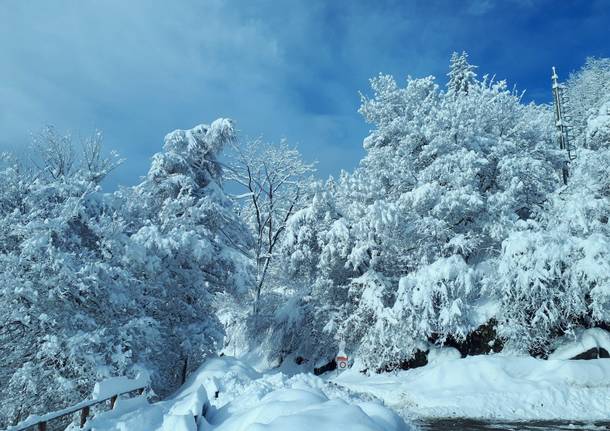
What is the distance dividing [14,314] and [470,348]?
1591 centimetres

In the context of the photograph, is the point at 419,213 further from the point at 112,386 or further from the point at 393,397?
the point at 112,386

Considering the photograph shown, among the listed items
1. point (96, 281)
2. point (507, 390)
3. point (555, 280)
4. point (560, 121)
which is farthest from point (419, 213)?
point (560, 121)

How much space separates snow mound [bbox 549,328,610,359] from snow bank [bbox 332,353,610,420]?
1077 mm

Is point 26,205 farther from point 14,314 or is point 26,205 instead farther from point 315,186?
point 315,186

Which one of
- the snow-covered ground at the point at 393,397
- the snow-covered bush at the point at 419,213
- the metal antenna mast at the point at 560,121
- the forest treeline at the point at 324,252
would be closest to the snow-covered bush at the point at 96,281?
the forest treeline at the point at 324,252

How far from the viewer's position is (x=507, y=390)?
43.3ft

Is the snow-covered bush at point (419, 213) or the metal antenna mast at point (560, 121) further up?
the metal antenna mast at point (560, 121)

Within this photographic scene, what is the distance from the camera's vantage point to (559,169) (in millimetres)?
24484

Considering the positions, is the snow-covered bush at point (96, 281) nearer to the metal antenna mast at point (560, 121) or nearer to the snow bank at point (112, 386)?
the snow bank at point (112, 386)

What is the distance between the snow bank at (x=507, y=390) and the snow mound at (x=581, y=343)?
108 cm

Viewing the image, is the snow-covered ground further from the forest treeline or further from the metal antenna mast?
the metal antenna mast

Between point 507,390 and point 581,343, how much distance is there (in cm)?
392

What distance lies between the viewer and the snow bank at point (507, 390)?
1190 centimetres

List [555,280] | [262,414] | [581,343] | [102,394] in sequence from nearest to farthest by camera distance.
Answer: [262,414] < [102,394] < [581,343] < [555,280]
